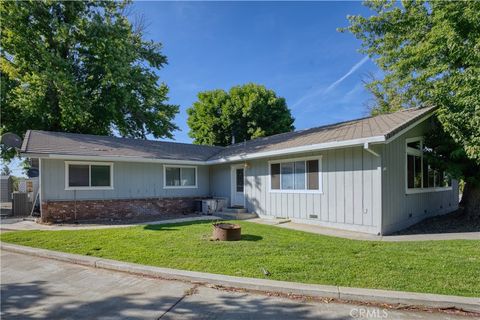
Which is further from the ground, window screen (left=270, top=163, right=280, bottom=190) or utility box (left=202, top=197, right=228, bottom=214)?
window screen (left=270, top=163, right=280, bottom=190)

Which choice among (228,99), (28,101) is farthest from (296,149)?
(228,99)

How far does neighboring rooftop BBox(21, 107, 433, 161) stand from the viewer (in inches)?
392

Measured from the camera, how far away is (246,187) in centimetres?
1413

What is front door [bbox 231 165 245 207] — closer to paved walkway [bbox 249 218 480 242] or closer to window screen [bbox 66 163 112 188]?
paved walkway [bbox 249 218 480 242]

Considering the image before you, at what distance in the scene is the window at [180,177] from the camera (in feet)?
49.5

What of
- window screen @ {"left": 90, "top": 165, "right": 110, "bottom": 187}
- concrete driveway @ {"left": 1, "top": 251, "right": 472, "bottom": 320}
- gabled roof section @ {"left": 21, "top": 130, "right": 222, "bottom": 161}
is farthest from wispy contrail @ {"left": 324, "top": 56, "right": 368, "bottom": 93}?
concrete driveway @ {"left": 1, "top": 251, "right": 472, "bottom": 320}

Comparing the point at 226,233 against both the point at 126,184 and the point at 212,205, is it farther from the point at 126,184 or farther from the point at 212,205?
the point at 126,184

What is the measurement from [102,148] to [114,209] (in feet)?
9.39

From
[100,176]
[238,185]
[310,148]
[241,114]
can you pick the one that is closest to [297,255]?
[310,148]

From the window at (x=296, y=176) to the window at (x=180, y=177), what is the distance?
4923mm

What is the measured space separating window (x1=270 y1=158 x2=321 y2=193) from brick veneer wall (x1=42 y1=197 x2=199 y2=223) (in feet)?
16.4

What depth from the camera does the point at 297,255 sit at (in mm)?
6281

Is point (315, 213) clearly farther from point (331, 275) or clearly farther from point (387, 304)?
point (387, 304)

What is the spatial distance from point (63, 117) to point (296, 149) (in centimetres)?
1540
